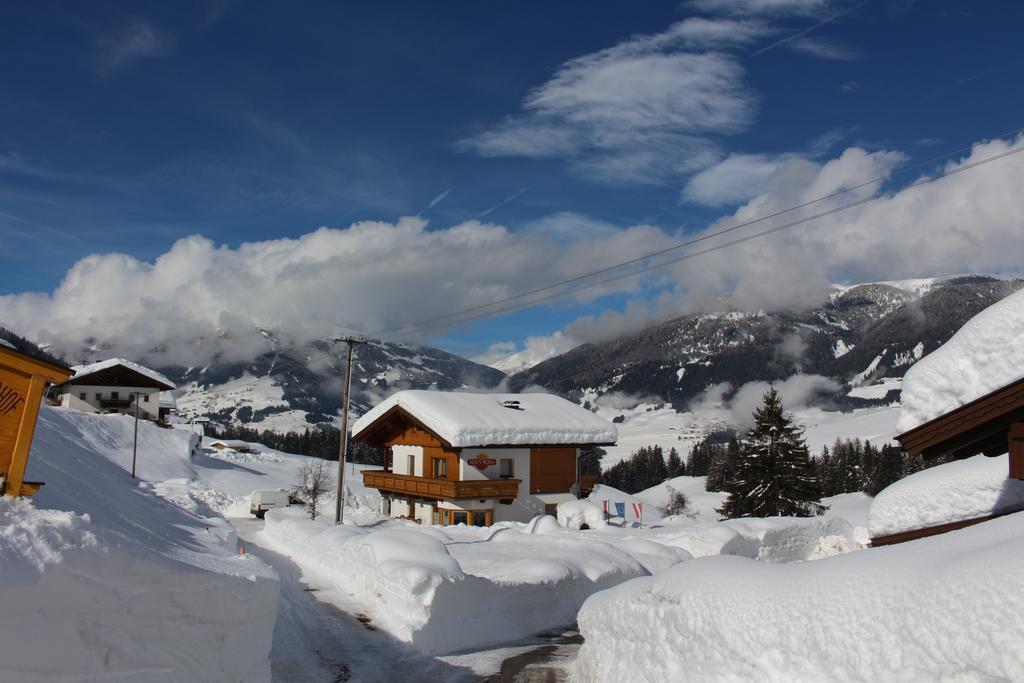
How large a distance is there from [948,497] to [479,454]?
30.7m

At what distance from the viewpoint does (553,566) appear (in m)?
18.4

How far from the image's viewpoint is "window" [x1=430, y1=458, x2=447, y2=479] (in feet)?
138

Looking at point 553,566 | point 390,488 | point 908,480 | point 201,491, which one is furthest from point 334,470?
point 908,480

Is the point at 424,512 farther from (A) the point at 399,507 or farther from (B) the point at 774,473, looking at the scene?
(B) the point at 774,473

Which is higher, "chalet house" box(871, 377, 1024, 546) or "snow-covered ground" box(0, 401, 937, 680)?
"chalet house" box(871, 377, 1024, 546)

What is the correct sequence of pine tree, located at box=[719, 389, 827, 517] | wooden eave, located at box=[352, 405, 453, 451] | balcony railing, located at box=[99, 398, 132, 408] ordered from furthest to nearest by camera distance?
balcony railing, located at box=[99, 398, 132, 408], pine tree, located at box=[719, 389, 827, 517], wooden eave, located at box=[352, 405, 453, 451]

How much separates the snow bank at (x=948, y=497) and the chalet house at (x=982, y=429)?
0.33 meters

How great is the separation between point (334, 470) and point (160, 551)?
7967cm

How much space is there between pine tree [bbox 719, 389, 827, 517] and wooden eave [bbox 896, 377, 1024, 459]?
3862 cm

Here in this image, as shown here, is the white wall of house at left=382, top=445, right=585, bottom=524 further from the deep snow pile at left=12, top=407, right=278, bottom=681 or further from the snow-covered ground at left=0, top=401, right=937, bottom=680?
the deep snow pile at left=12, top=407, right=278, bottom=681

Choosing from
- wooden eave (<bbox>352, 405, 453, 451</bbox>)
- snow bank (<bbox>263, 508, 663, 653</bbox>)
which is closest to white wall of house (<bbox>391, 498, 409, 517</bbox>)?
wooden eave (<bbox>352, 405, 453, 451</bbox>)

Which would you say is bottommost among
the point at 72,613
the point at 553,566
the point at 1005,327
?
the point at 553,566

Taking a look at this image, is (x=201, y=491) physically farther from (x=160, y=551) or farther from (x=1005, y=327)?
(x=1005, y=327)

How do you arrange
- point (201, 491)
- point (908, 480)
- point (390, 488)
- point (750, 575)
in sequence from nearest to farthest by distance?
point (750, 575) < point (908, 480) < point (390, 488) < point (201, 491)
